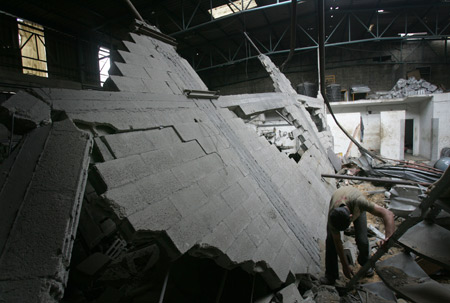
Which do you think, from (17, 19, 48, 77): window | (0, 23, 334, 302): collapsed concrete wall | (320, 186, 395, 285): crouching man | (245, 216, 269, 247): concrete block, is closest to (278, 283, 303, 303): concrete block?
(0, 23, 334, 302): collapsed concrete wall

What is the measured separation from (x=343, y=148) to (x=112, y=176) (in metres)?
13.8

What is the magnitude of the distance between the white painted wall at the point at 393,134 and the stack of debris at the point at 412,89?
7.73 feet

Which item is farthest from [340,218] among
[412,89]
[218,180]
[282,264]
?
[412,89]

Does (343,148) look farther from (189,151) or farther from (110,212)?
(110,212)

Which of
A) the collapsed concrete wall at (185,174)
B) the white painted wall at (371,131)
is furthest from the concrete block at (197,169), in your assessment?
the white painted wall at (371,131)

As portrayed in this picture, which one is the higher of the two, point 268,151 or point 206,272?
point 268,151

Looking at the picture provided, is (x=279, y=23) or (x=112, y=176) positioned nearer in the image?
(x=112, y=176)

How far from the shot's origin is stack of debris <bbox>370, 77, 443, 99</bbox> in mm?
13415

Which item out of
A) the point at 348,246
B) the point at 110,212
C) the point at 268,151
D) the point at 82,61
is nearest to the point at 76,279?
the point at 110,212

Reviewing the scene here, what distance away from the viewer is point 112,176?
1.88 meters

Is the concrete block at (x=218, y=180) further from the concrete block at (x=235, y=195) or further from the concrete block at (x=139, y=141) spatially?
the concrete block at (x=139, y=141)

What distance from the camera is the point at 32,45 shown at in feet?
35.8

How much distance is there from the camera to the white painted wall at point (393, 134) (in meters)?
12.3

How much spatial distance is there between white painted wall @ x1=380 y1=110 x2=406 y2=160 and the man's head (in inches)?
459
